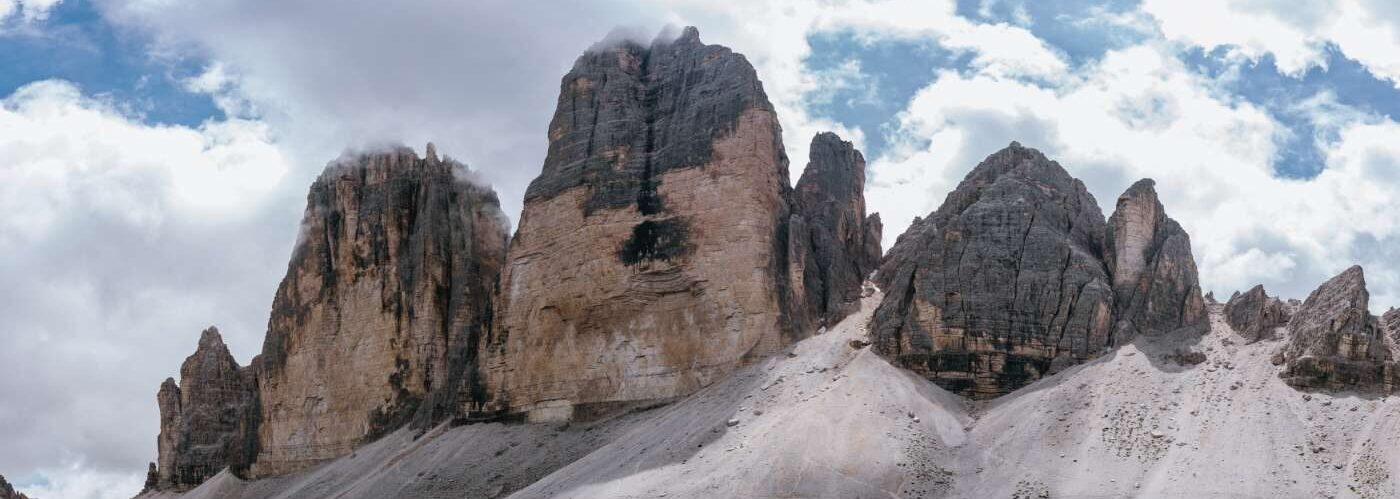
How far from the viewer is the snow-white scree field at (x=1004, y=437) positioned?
4591cm

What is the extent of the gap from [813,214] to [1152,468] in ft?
77.7

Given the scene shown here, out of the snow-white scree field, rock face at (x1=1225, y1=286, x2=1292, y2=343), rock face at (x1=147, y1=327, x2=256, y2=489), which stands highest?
rock face at (x1=147, y1=327, x2=256, y2=489)

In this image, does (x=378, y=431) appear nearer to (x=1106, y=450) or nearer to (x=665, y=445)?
(x=665, y=445)

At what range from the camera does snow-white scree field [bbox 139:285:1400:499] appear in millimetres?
45906

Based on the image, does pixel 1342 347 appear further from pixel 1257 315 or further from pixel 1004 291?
pixel 1004 291

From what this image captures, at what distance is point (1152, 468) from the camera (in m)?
46.8

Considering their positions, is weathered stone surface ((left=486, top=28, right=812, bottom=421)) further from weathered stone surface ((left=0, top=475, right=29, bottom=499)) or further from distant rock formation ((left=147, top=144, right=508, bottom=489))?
weathered stone surface ((left=0, top=475, right=29, bottom=499))

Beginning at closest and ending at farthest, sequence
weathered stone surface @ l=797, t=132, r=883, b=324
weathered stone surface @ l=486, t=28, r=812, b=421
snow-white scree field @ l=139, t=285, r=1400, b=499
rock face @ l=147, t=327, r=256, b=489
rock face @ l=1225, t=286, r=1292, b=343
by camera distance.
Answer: snow-white scree field @ l=139, t=285, r=1400, b=499 → rock face @ l=1225, t=286, r=1292, b=343 → weathered stone surface @ l=486, t=28, r=812, b=421 → weathered stone surface @ l=797, t=132, r=883, b=324 → rock face @ l=147, t=327, r=256, b=489

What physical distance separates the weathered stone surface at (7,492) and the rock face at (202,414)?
7.07 meters

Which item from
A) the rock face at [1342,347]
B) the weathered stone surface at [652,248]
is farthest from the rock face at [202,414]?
the rock face at [1342,347]

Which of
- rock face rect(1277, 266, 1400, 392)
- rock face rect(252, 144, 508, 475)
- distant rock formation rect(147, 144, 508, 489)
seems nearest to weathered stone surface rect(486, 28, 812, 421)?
distant rock formation rect(147, 144, 508, 489)

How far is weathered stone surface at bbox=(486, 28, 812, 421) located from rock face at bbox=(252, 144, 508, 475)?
5.31 metres

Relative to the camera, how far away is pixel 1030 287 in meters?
57.0

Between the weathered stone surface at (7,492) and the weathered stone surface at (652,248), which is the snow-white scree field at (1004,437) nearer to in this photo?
the weathered stone surface at (652,248)
